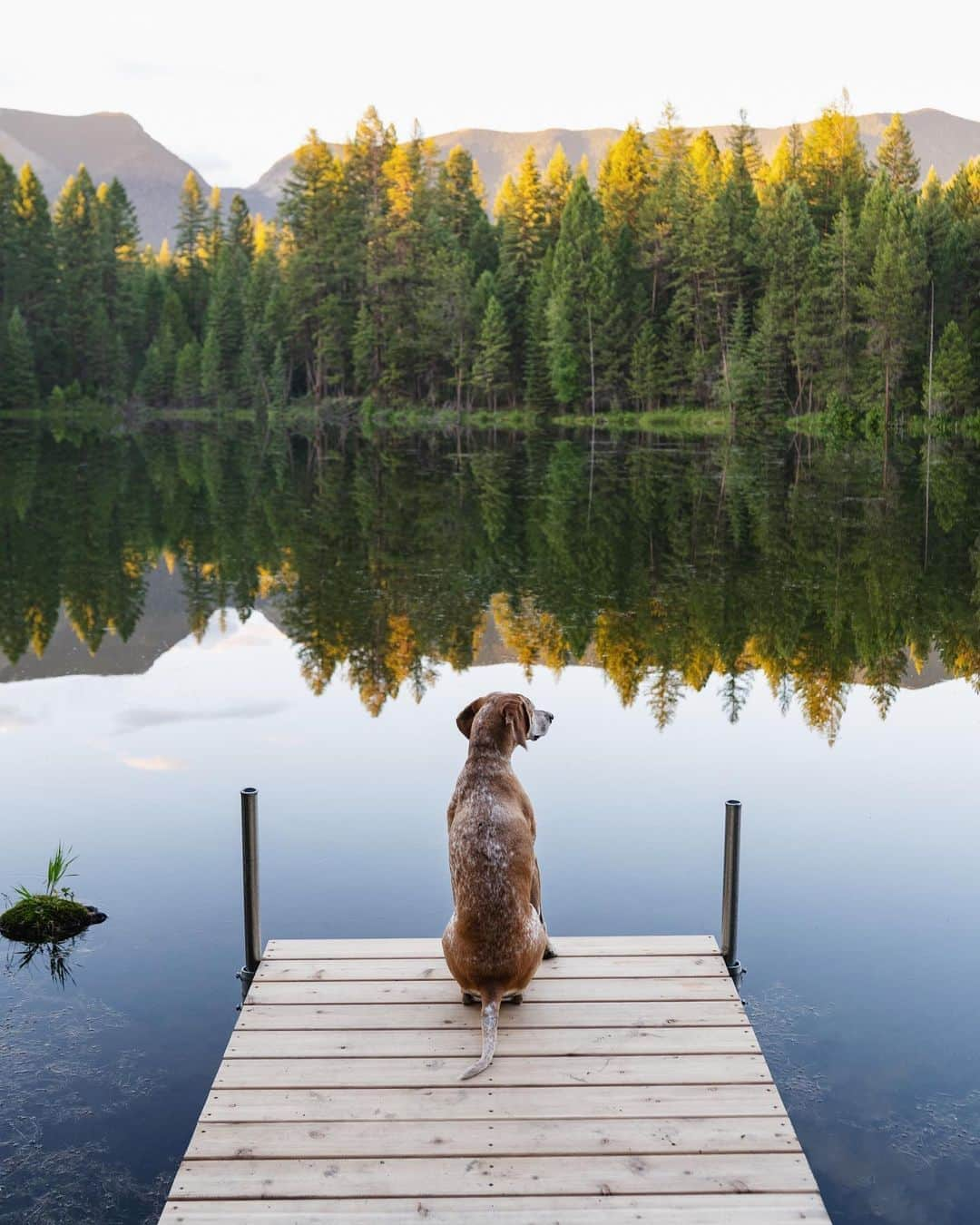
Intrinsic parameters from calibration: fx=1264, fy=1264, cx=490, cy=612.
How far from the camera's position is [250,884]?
23.3 ft

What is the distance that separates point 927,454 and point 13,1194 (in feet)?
153

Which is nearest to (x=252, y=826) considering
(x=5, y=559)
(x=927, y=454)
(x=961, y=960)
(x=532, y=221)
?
(x=961, y=960)

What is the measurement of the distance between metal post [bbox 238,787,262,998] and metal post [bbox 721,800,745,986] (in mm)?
2606

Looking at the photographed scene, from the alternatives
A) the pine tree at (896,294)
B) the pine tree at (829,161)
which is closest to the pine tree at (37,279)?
the pine tree at (829,161)

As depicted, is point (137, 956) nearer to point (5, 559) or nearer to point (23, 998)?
point (23, 998)

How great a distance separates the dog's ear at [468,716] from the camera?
6680 millimetres

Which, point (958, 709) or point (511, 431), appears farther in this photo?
point (511, 431)

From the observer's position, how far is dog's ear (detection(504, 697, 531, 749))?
648 centimetres

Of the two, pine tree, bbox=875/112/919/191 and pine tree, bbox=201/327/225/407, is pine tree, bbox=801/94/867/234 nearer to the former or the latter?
pine tree, bbox=875/112/919/191

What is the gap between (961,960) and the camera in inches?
332

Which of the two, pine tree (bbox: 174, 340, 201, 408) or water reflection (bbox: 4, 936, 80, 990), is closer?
water reflection (bbox: 4, 936, 80, 990)

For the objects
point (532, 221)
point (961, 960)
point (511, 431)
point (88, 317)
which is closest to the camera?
point (961, 960)

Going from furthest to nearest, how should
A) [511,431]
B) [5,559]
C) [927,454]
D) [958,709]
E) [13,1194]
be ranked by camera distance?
[511,431] → [927,454] → [5,559] → [958,709] → [13,1194]

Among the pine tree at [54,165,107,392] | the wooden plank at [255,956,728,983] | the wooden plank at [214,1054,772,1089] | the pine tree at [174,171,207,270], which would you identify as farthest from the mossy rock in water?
the pine tree at [174,171,207,270]
